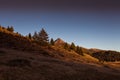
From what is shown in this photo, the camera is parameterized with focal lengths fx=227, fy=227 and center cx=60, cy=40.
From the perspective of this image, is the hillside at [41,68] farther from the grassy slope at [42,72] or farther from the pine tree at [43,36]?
the pine tree at [43,36]

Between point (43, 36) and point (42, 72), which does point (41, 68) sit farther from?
point (43, 36)

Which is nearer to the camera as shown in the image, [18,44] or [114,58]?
[18,44]

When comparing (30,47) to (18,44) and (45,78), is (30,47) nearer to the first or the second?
(18,44)

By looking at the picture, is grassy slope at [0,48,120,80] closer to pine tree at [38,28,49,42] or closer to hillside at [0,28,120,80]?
hillside at [0,28,120,80]

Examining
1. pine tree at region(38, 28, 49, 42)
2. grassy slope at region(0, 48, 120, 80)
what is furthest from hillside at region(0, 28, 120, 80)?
pine tree at region(38, 28, 49, 42)

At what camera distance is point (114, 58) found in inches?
7559

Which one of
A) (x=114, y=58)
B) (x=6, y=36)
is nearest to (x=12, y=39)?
(x=6, y=36)

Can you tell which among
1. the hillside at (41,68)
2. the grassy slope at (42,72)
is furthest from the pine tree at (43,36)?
the grassy slope at (42,72)

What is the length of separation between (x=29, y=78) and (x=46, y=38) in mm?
96549

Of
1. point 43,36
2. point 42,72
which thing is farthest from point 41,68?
point 43,36

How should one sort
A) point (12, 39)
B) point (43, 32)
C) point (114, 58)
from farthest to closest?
point (114, 58) < point (43, 32) < point (12, 39)

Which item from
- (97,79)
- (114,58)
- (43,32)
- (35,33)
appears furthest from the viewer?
(114,58)

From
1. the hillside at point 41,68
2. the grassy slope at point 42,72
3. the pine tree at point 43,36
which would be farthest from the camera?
the pine tree at point 43,36

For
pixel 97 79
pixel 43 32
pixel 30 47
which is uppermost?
pixel 43 32
